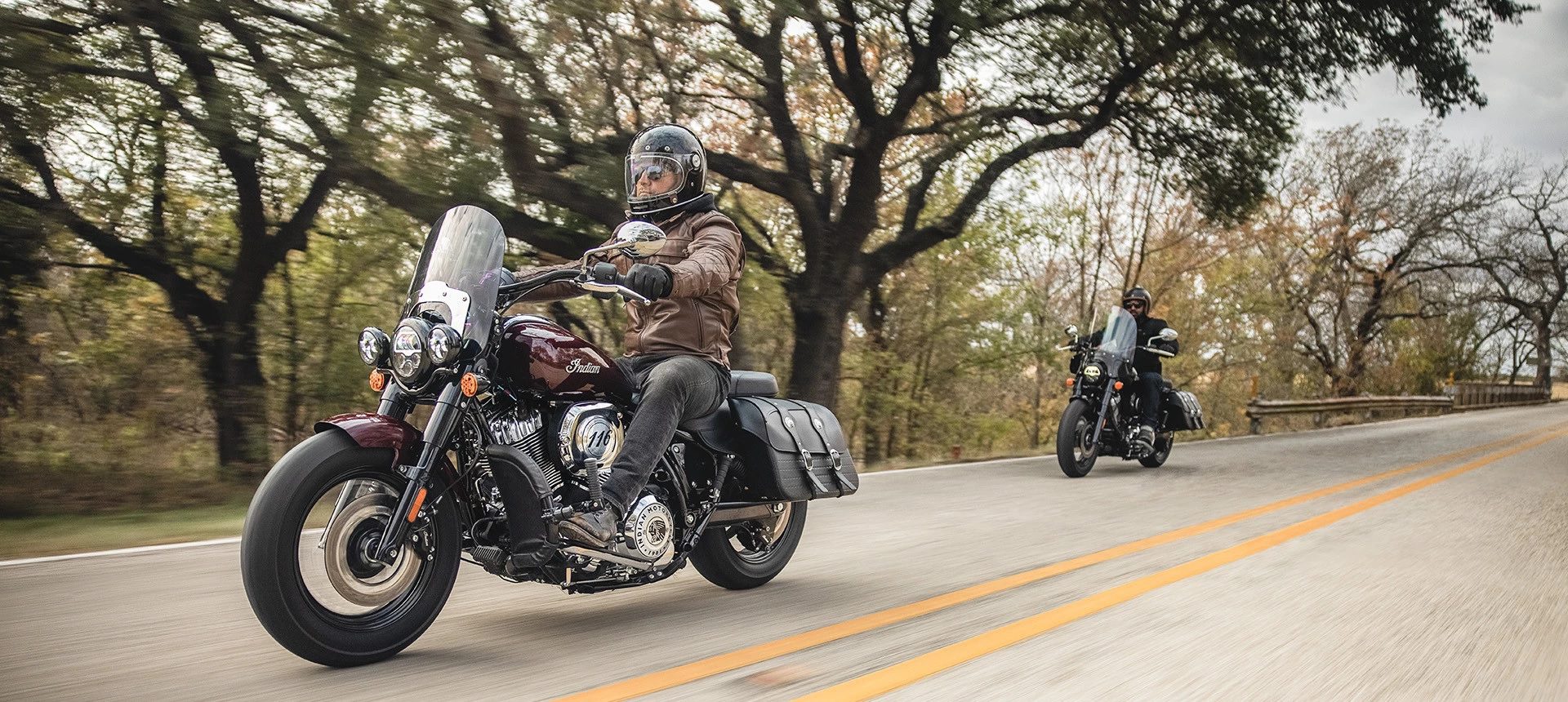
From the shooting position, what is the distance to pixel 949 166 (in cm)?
1741

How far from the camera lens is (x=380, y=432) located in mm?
3527

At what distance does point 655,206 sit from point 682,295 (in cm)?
55

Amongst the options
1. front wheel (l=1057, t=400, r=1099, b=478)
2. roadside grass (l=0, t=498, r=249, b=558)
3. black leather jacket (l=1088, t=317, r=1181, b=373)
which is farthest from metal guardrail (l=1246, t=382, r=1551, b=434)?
roadside grass (l=0, t=498, r=249, b=558)

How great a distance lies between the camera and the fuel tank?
394 cm

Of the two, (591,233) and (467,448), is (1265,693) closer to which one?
(467,448)

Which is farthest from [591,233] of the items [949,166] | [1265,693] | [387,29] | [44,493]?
[1265,693]

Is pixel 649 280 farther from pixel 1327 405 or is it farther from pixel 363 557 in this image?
pixel 1327 405

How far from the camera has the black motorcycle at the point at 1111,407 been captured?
11242 millimetres

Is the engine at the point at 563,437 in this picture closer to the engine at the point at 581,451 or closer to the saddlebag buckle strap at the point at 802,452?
the engine at the point at 581,451

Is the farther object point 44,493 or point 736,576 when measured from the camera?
point 44,493

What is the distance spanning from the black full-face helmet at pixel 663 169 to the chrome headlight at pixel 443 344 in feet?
3.90

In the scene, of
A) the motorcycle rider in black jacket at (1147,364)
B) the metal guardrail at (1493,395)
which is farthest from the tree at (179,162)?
the metal guardrail at (1493,395)

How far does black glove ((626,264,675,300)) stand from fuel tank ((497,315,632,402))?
36 centimetres

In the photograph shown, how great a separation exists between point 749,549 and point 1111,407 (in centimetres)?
751
